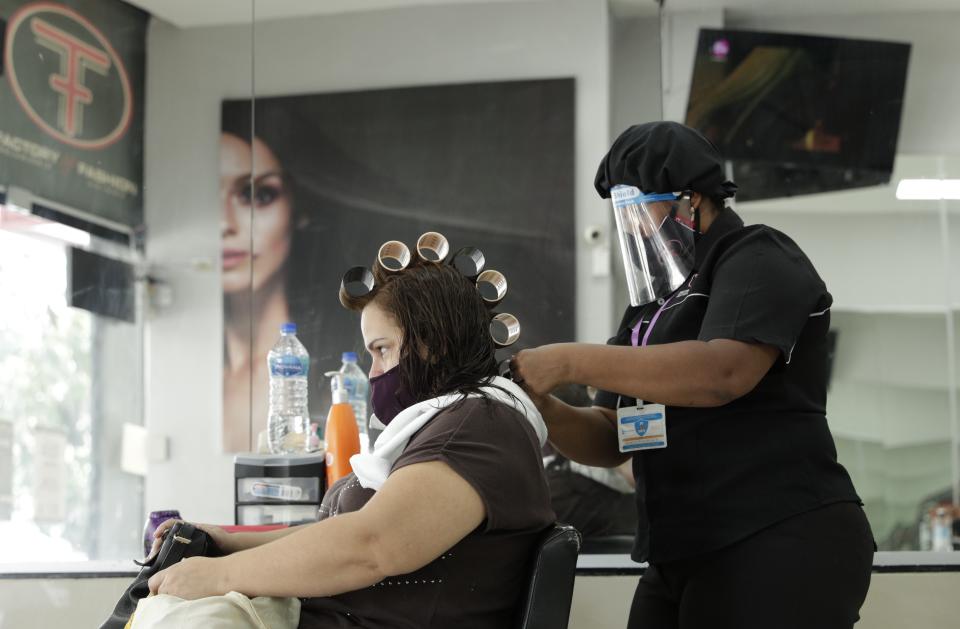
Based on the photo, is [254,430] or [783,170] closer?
[254,430]

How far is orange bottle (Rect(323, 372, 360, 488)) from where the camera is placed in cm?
229

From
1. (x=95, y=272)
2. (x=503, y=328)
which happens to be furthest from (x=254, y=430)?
(x=503, y=328)

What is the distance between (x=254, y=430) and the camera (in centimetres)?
345

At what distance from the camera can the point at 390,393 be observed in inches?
62.9

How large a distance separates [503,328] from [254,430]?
6.57ft

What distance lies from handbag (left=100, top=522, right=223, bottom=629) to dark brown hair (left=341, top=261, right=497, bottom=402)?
43cm

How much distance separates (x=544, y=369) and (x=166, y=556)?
0.66 meters

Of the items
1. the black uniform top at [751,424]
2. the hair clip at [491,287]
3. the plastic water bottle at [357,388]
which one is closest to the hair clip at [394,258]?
the hair clip at [491,287]

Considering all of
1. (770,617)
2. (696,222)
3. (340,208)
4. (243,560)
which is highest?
(340,208)

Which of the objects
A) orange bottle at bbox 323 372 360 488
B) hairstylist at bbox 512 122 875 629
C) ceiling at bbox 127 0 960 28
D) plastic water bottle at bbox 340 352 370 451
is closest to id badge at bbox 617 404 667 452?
hairstylist at bbox 512 122 875 629

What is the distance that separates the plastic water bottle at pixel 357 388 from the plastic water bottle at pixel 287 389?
14 centimetres

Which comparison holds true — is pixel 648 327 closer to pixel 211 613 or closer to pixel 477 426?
pixel 477 426

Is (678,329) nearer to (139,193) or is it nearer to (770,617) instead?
(770,617)

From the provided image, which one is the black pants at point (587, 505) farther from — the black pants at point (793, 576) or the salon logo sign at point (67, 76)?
the salon logo sign at point (67, 76)
